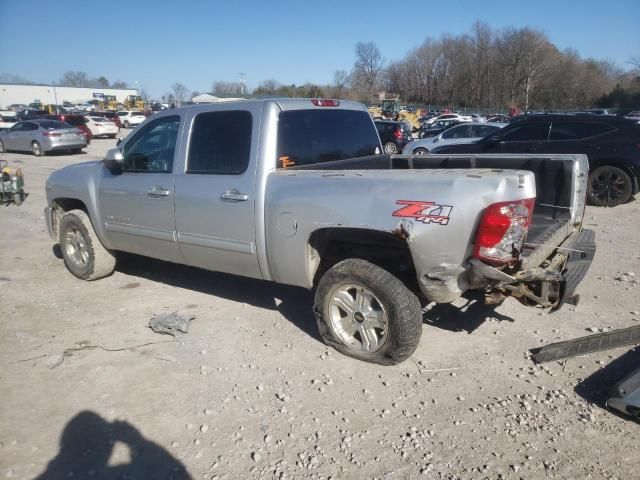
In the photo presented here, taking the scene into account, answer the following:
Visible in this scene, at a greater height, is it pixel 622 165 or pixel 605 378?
pixel 622 165

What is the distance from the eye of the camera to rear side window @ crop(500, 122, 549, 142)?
9555 millimetres

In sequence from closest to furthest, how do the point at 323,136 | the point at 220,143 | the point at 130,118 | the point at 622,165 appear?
the point at 220,143 < the point at 323,136 < the point at 622,165 < the point at 130,118

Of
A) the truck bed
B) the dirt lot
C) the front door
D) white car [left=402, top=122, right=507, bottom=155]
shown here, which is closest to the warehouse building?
white car [left=402, top=122, right=507, bottom=155]

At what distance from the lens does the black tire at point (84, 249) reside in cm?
522

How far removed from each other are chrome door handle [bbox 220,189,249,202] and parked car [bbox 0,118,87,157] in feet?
64.1

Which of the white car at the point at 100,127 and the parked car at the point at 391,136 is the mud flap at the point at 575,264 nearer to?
the parked car at the point at 391,136

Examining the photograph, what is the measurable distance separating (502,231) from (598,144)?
25.3 ft

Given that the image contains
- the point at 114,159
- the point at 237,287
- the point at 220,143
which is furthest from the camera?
the point at 237,287

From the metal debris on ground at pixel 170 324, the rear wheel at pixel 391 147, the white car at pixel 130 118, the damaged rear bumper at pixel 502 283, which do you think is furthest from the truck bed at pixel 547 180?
the white car at pixel 130 118

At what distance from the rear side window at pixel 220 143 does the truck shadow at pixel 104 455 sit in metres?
2.04

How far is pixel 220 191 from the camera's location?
387 cm

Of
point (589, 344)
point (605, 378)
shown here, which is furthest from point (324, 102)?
point (605, 378)

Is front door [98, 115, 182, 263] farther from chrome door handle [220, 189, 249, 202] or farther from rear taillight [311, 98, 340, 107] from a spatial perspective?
rear taillight [311, 98, 340, 107]

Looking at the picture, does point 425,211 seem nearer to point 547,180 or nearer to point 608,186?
point 547,180
